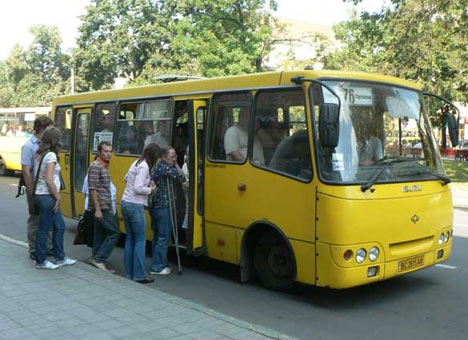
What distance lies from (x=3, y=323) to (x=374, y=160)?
4057 millimetres

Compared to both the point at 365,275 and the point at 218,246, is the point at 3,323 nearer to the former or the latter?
the point at 218,246

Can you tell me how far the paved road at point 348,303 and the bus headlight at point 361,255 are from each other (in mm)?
600

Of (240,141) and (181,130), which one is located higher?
(181,130)

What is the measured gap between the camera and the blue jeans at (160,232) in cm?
729

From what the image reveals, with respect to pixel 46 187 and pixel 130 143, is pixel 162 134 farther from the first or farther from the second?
pixel 46 187

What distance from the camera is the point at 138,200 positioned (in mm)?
6844

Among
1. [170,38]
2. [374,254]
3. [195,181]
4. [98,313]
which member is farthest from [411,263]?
[170,38]

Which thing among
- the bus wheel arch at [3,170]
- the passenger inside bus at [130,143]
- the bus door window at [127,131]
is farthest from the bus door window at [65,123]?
the bus wheel arch at [3,170]

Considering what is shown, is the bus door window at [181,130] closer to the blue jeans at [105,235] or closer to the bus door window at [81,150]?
the blue jeans at [105,235]

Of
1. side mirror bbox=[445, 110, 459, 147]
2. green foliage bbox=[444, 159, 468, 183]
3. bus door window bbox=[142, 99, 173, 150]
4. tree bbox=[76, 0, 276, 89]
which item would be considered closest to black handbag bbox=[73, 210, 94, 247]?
bus door window bbox=[142, 99, 173, 150]

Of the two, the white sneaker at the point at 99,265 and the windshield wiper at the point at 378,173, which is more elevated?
the windshield wiper at the point at 378,173

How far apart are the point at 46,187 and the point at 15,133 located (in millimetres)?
18868

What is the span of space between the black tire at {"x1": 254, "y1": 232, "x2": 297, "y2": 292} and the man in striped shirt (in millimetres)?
2074

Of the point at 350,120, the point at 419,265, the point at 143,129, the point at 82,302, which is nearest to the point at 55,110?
the point at 143,129
